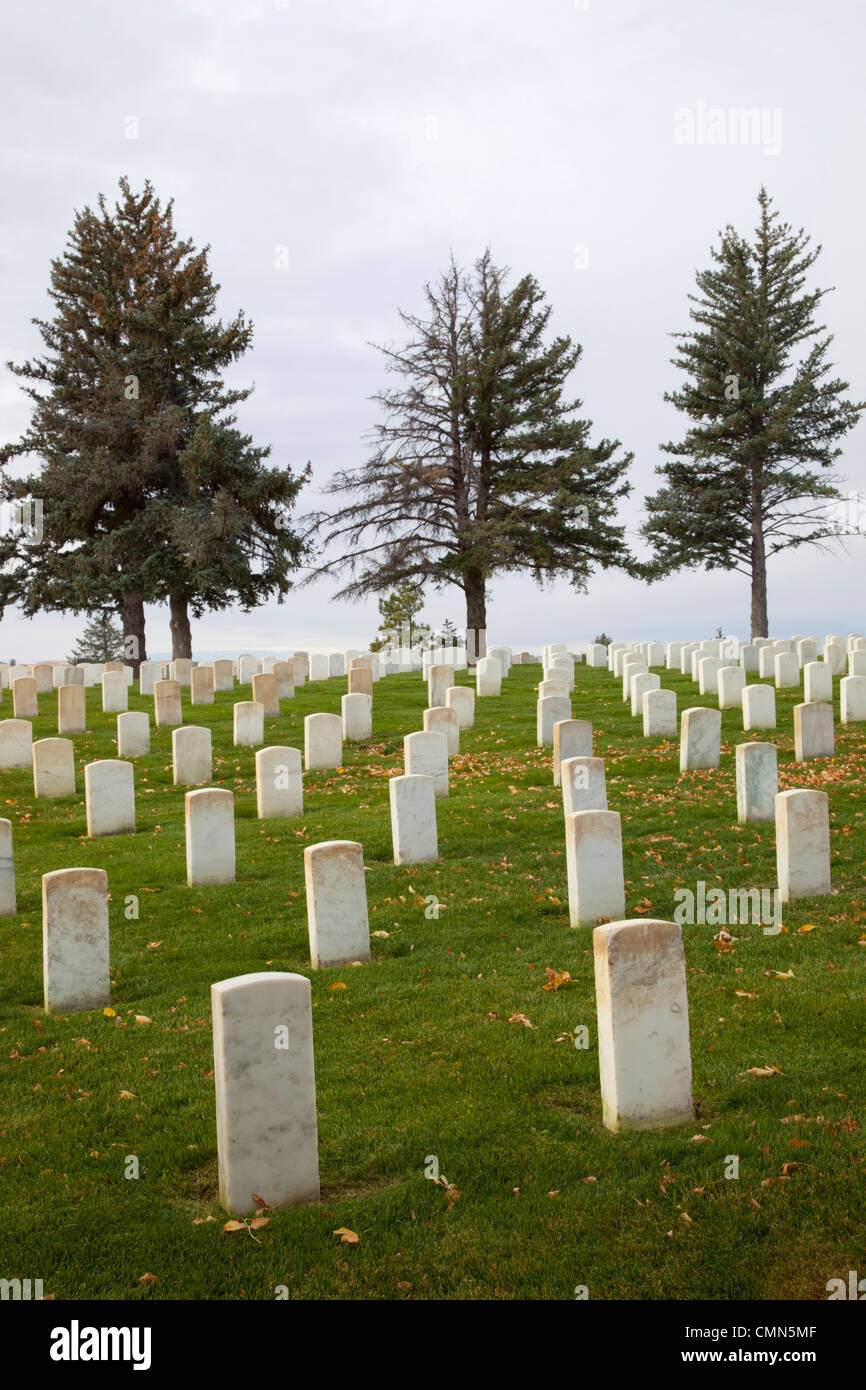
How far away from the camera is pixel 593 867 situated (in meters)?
8.15

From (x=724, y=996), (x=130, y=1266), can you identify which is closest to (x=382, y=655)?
(x=724, y=996)

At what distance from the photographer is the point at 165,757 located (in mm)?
16875

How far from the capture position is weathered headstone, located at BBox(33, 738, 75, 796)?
1435cm

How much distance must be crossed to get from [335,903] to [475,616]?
29038mm

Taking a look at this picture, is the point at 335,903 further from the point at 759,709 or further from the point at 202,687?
the point at 202,687

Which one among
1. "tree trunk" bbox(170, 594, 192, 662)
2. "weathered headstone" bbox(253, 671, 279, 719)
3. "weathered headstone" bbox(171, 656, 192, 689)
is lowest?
"weathered headstone" bbox(253, 671, 279, 719)

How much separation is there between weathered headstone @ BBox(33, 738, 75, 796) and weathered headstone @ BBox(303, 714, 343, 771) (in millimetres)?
3299

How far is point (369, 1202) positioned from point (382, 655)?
30.4m

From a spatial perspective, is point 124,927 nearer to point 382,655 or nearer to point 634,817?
point 634,817

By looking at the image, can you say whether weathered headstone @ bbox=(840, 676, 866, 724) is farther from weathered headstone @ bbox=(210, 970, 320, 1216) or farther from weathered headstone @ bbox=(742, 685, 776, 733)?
weathered headstone @ bbox=(210, 970, 320, 1216)

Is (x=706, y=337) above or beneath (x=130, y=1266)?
above

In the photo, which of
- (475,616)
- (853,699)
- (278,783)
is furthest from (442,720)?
(475,616)

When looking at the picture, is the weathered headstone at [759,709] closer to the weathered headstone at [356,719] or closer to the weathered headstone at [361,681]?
the weathered headstone at [356,719]

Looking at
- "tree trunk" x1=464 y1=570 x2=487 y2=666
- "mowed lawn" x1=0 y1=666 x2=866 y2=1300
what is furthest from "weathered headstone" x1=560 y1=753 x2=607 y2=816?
"tree trunk" x1=464 y1=570 x2=487 y2=666
